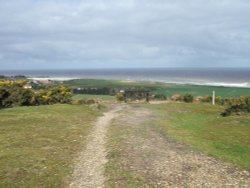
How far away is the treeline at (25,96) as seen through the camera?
3158cm

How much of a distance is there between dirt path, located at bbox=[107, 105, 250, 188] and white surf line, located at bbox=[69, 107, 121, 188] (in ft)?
1.11

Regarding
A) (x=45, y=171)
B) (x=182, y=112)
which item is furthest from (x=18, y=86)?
(x=45, y=171)

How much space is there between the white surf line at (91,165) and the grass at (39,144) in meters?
0.35

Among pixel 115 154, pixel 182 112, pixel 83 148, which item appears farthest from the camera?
pixel 182 112

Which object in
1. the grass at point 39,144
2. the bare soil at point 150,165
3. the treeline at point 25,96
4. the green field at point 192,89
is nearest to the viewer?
the bare soil at point 150,165

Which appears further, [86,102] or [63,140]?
[86,102]

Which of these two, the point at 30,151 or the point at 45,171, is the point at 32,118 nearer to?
the point at 30,151

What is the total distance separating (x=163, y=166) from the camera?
42.1 ft

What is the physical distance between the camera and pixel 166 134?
18797 mm

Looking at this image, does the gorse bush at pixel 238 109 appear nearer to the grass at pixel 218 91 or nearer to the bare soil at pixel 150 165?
the bare soil at pixel 150 165

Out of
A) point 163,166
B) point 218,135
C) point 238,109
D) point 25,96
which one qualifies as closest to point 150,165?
point 163,166

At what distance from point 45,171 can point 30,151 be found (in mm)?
2624

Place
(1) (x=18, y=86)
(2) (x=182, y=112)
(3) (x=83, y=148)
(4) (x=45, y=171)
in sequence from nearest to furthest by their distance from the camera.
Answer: (4) (x=45, y=171), (3) (x=83, y=148), (2) (x=182, y=112), (1) (x=18, y=86)

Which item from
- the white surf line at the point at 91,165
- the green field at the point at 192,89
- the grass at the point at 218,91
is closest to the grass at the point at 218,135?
the white surf line at the point at 91,165
